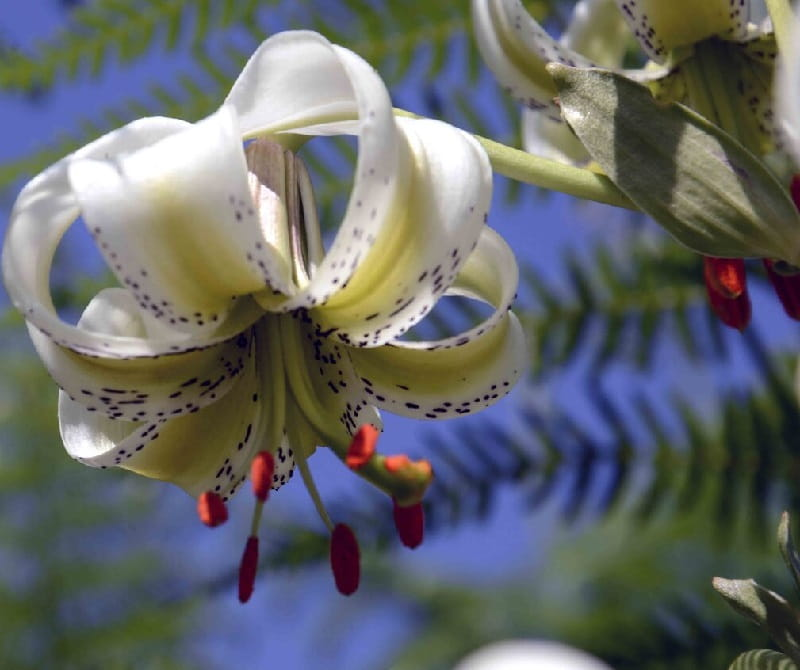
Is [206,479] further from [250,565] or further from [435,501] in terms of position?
[435,501]

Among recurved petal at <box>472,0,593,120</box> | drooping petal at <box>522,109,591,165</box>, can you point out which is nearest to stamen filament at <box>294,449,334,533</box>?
recurved petal at <box>472,0,593,120</box>

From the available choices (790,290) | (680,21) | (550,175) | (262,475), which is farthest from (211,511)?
(680,21)

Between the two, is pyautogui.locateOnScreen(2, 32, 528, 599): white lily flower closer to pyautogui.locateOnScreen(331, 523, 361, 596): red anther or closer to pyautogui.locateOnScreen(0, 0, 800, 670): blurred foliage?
pyautogui.locateOnScreen(331, 523, 361, 596): red anther

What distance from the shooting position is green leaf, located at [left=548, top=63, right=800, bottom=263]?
0.69m

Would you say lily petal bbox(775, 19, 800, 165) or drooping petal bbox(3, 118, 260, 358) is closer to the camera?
lily petal bbox(775, 19, 800, 165)

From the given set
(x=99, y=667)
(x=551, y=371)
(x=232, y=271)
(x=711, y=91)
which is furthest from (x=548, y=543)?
(x=232, y=271)

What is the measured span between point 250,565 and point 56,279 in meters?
1.25

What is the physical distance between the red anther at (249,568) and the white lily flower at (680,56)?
424mm

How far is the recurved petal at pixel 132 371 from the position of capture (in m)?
0.78

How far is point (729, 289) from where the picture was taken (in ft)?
2.72

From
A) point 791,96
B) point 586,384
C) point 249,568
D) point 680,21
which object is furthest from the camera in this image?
point 586,384

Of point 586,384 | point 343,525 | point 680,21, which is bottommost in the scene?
point 586,384

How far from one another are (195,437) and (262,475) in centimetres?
14

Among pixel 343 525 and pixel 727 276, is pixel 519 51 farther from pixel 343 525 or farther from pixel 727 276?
pixel 343 525
